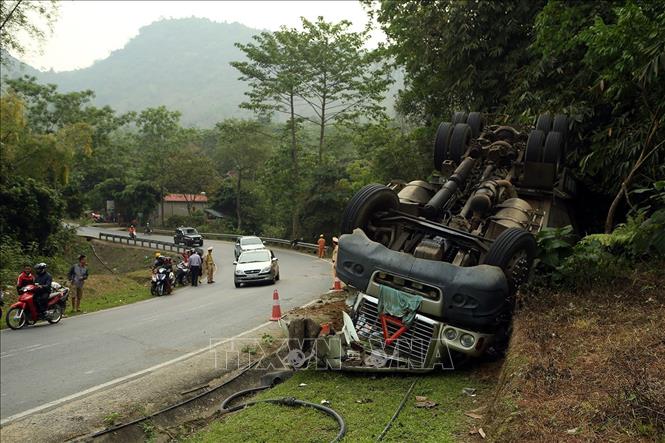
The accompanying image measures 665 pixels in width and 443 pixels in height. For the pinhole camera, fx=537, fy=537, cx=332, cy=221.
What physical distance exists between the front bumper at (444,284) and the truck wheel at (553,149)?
13.1ft

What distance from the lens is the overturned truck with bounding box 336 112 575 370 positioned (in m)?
6.68

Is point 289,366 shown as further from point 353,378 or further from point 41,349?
point 41,349

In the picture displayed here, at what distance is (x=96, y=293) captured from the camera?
19.0m

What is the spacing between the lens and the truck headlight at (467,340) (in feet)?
21.9

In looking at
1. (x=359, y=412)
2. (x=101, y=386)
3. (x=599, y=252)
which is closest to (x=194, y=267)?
(x=101, y=386)

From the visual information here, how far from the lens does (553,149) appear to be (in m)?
9.94

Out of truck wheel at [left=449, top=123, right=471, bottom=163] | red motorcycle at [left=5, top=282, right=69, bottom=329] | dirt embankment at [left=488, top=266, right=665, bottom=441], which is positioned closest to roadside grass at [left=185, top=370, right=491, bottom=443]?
dirt embankment at [left=488, top=266, right=665, bottom=441]

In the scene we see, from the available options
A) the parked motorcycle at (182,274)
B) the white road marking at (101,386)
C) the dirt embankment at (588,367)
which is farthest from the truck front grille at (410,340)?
the parked motorcycle at (182,274)

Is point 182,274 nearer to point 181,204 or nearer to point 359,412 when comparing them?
point 359,412

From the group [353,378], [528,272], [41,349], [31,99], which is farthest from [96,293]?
[31,99]

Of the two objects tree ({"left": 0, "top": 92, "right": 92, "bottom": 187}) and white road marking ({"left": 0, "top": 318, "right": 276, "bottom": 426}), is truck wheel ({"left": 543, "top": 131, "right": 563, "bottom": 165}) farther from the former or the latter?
tree ({"left": 0, "top": 92, "right": 92, "bottom": 187})

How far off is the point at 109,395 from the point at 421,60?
14.6 metres

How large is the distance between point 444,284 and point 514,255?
1115mm

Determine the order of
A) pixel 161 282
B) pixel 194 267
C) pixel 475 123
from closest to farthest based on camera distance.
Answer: pixel 475 123 < pixel 161 282 < pixel 194 267
